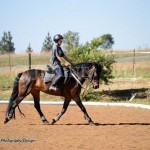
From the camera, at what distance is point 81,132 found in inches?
390

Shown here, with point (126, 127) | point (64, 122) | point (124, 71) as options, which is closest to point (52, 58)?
point (64, 122)

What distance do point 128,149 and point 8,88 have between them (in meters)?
17.8

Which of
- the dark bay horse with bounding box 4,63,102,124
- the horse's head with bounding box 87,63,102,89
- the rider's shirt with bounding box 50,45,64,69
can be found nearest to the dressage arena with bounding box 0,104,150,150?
the dark bay horse with bounding box 4,63,102,124

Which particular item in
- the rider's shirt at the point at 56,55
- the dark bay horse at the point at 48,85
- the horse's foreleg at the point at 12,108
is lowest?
the horse's foreleg at the point at 12,108

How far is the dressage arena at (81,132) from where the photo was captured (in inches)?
324

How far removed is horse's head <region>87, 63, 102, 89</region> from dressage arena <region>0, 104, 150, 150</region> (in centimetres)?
135

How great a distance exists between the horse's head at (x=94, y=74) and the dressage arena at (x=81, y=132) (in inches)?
53.1

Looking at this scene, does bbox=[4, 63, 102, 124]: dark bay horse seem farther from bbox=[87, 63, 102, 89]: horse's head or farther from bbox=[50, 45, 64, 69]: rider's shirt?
bbox=[50, 45, 64, 69]: rider's shirt

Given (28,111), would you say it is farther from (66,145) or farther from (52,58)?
(66,145)

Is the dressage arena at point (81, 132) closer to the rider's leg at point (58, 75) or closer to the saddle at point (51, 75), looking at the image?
the rider's leg at point (58, 75)

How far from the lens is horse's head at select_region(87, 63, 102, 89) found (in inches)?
437

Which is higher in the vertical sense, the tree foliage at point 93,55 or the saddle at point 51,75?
the tree foliage at point 93,55

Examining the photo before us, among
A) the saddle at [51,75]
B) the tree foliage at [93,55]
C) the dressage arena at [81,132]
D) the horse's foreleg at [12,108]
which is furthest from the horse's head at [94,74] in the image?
the tree foliage at [93,55]

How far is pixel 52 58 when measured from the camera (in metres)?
11.2
